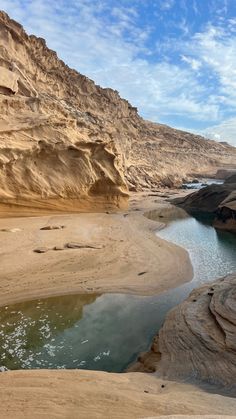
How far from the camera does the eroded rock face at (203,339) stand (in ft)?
23.2

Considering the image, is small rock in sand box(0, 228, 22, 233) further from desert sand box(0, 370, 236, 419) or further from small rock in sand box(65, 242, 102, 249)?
desert sand box(0, 370, 236, 419)

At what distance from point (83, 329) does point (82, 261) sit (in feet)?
16.5

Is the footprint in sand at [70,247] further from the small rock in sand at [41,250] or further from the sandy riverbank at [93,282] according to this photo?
the sandy riverbank at [93,282]

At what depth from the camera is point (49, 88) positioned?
55.4 metres

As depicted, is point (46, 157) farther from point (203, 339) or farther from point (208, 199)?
Answer: point (203, 339)

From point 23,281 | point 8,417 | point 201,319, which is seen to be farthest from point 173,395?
point 23,281

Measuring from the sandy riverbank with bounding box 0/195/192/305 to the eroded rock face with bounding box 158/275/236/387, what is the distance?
3675 millimetres

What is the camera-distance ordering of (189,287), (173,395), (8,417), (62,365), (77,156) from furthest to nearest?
(77,156) → (189,287) → (62,365) → (173,395) → (8,417)

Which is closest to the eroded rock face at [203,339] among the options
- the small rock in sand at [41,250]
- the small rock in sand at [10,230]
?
the small rock in sand at [41,250]

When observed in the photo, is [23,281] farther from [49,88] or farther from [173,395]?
[49,88]

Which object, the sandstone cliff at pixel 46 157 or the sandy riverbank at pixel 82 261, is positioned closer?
the sandy riverbank at pixel 82 261

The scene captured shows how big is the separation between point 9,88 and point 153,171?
35.0 metres

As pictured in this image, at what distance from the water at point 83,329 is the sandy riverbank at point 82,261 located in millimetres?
583

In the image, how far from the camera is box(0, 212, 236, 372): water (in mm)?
8734
